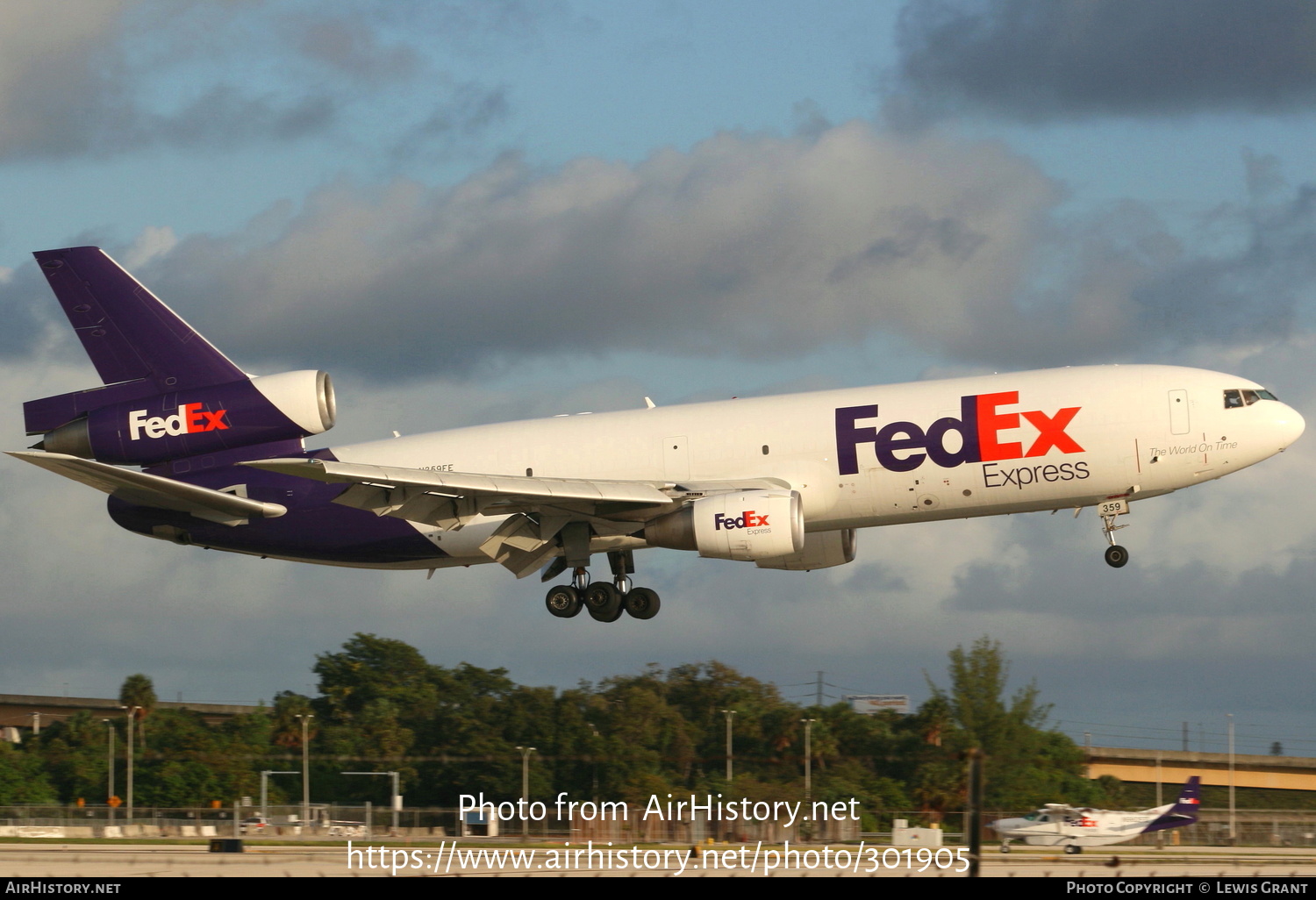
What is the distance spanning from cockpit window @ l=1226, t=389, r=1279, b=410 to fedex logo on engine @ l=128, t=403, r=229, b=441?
2736 cm

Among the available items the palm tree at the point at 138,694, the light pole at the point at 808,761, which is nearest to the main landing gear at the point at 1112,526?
the light pole at the point at 808,761

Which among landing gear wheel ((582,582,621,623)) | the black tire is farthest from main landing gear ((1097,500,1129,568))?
landing gear wheel ((582,582,621,623))

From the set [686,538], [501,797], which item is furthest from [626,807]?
[686,538]

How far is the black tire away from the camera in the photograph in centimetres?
4212

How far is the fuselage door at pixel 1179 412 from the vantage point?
4012 centimetres

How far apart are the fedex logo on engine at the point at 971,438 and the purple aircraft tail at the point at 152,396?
15.7 m

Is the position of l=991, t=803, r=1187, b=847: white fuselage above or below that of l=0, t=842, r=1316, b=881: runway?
below

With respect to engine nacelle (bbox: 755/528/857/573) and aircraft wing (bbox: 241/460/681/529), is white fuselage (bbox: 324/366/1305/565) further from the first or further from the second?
engine nacelle (bbox: 755/528/857/573)

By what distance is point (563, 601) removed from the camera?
44438mm

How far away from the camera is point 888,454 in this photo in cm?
4059

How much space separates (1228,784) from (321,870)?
84595 millimetres

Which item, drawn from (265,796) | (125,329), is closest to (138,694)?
(265,796)

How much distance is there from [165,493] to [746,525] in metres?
16.1
